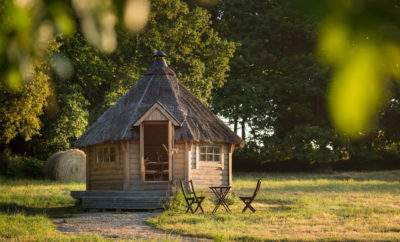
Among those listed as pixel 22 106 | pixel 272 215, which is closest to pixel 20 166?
pixel 22 106

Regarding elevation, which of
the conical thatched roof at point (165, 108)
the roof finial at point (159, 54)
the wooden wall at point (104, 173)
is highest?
the roof finial at point (159, 54)

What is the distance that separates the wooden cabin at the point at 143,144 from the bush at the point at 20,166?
11125 mm

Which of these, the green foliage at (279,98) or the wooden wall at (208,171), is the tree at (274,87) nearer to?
the green foliage at (279,98)

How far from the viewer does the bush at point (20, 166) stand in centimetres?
3656

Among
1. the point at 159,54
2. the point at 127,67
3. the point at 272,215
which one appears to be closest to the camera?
the point at 272,215

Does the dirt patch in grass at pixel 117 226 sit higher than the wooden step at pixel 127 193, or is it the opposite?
the wooden step at pixel 127 193

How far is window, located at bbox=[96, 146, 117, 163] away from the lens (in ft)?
83.8

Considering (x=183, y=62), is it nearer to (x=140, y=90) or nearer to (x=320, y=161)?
(x=320, y=161)

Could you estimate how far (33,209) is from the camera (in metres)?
22.0

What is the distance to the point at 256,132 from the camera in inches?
1864

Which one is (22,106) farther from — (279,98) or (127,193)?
(279,98)

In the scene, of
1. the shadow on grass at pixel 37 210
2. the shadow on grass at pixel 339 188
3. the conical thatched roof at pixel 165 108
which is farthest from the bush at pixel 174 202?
the shadow on grass at pixel 339 188

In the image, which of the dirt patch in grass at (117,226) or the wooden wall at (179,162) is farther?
the wooden wall at (179,162)

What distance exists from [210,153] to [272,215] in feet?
21.6
